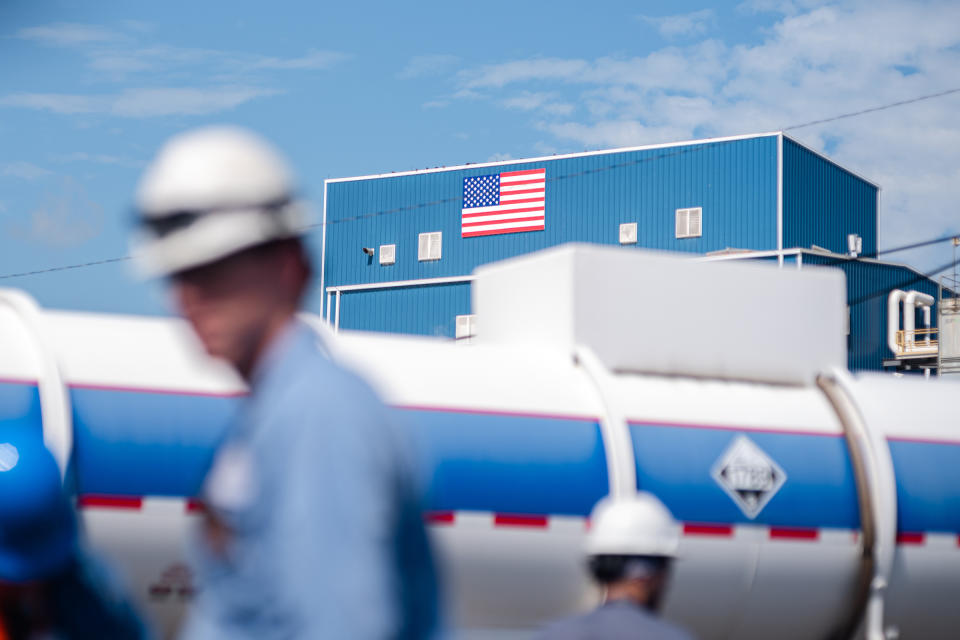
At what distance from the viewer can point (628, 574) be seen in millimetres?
3467

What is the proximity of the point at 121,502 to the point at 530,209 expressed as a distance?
34972 millimetres

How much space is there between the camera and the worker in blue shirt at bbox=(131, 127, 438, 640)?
1.59m

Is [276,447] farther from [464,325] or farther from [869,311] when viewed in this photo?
[869,311]

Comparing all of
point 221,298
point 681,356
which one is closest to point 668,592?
point 681,356

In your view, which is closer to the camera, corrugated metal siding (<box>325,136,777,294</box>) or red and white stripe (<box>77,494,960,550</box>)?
red and white stripe (<box>77,494,960,550</box>)

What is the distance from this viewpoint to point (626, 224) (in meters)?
39.4

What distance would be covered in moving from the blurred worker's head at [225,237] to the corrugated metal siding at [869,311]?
33147 mm

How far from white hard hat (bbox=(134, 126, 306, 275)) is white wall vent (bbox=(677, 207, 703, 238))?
3728 cm

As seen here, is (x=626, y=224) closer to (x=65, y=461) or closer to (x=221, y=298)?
(x=65, y=461)

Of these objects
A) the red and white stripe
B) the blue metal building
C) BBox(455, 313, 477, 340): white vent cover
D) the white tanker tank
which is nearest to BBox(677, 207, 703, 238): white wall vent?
the blue metal building

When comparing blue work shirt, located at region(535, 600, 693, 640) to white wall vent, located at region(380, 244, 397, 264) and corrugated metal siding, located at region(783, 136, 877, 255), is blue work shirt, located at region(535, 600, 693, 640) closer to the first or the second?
corrugated metal siding, located at region(783, 136, 877, 255)

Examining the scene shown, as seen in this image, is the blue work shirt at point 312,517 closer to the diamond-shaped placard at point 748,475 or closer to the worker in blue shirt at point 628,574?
the worker in blue shirt at point 628,574

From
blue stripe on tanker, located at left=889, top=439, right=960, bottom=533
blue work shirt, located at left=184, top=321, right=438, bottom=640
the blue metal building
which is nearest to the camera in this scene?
blue work shirt, located at left=184, top=321, right=438, bottom=640

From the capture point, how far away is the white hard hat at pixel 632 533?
11.6 feet
